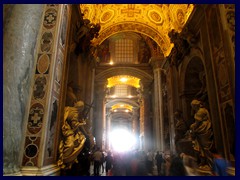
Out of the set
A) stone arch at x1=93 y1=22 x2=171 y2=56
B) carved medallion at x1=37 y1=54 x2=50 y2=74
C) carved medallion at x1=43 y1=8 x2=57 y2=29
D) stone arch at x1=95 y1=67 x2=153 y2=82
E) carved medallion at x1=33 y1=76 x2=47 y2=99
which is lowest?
carved medallion at x1=33 y1=76 x2=47 y2=99

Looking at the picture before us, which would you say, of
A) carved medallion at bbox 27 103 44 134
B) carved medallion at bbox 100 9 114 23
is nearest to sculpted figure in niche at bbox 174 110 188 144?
carved medallion at bbox 27 103 44 134

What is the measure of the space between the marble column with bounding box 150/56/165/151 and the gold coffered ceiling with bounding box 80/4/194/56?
225 cm

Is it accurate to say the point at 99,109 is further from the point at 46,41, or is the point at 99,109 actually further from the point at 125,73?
the point at 46,41

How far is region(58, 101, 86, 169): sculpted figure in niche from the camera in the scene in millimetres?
4895

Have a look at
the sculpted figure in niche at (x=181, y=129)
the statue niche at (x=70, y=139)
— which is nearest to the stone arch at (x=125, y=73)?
the sculpted figure in niche at (x=181, y=129)

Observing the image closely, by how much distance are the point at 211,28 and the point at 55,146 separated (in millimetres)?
4671

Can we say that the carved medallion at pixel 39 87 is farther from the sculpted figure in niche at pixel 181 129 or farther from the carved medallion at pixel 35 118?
the sculpted figure in niche at pixel 181 129

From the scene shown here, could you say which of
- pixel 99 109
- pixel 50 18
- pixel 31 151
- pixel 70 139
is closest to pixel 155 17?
pixel 99 109

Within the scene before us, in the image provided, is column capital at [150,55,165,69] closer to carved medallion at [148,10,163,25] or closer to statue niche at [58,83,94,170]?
carved medallion at [148,10,163,25]

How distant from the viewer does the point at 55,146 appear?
15.3ft

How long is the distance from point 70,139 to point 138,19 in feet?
28.6

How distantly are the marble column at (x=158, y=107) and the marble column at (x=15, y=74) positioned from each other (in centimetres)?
912

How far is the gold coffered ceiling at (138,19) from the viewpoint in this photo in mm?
10734

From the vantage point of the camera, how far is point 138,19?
12.0 m
